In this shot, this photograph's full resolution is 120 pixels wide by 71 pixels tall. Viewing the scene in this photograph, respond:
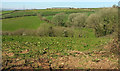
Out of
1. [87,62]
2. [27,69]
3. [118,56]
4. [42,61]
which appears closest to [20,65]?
[27,69]

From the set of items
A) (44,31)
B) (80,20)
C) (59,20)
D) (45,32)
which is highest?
(80,20)

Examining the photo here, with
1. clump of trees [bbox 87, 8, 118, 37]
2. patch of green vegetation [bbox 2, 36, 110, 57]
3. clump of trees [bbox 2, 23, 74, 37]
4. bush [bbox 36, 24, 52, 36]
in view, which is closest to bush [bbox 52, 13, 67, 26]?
clump of trees [bbox 87, 8, 118, 37]

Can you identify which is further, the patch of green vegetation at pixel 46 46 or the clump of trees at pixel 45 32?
the clump of trees at pixel 45 32

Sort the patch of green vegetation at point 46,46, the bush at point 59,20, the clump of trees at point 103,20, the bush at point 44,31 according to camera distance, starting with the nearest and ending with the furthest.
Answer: the patch of green vegetation at point 46,46
the bush at point 44,31
the clump of trees at point 103,20
the bush at point 59,20

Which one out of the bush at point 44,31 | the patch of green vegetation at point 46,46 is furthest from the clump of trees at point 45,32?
the patch of green vegetation at point 46,46

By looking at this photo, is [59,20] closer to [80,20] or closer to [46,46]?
[80,20]

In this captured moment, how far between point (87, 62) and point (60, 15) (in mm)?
44460

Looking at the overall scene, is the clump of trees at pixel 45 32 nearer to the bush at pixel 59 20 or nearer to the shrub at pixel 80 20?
the shrub at pixel 80 20

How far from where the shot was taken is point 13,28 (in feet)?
123

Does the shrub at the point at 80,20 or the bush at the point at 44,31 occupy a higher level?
the shrub at the point at 80,20

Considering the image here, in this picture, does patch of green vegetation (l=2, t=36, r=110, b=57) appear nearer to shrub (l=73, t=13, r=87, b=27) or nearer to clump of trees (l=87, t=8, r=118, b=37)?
clump of trees (l=87, t=8, r=118, b=37)

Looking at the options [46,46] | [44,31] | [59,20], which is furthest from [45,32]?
A: [46,46]

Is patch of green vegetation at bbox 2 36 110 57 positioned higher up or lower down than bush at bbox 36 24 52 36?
higher up

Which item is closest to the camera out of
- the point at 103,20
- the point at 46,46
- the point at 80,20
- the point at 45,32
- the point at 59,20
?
the point at 46,46
